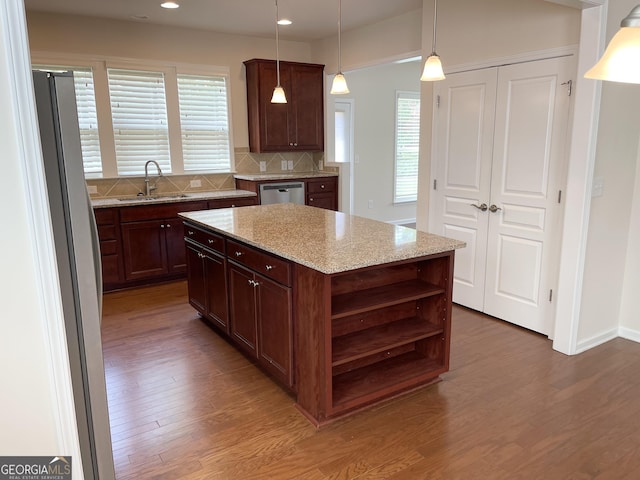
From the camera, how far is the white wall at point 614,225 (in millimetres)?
3049

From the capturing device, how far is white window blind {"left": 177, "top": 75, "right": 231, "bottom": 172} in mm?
5383

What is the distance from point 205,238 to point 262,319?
971 millimetres

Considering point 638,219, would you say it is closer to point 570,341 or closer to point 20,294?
point 570,341

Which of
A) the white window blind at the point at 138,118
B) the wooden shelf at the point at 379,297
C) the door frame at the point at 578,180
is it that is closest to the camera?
the wooden shelf at the point at 379,297

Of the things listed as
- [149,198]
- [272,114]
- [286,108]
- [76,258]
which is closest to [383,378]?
[76,258]

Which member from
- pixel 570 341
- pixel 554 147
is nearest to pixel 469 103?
pixel 554 147

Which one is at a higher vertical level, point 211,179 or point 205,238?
point 211,179

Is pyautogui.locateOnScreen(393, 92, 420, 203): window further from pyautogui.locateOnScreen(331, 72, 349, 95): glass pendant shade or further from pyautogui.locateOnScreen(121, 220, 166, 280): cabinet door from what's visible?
pyautogui.locateOnScreen(331, 72, 349, 95): glass pendant shade

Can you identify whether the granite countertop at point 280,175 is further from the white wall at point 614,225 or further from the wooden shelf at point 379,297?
the white wall at point 614,225

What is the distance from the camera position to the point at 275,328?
2.66 metres

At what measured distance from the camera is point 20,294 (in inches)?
51.9

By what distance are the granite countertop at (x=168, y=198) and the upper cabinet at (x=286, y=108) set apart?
2.28 ft

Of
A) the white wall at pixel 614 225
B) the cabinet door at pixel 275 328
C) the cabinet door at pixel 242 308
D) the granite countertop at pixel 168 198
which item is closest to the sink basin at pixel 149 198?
the granite countertop at pixel 168 198

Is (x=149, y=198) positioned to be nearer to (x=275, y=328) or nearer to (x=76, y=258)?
(x=275, y=328)
